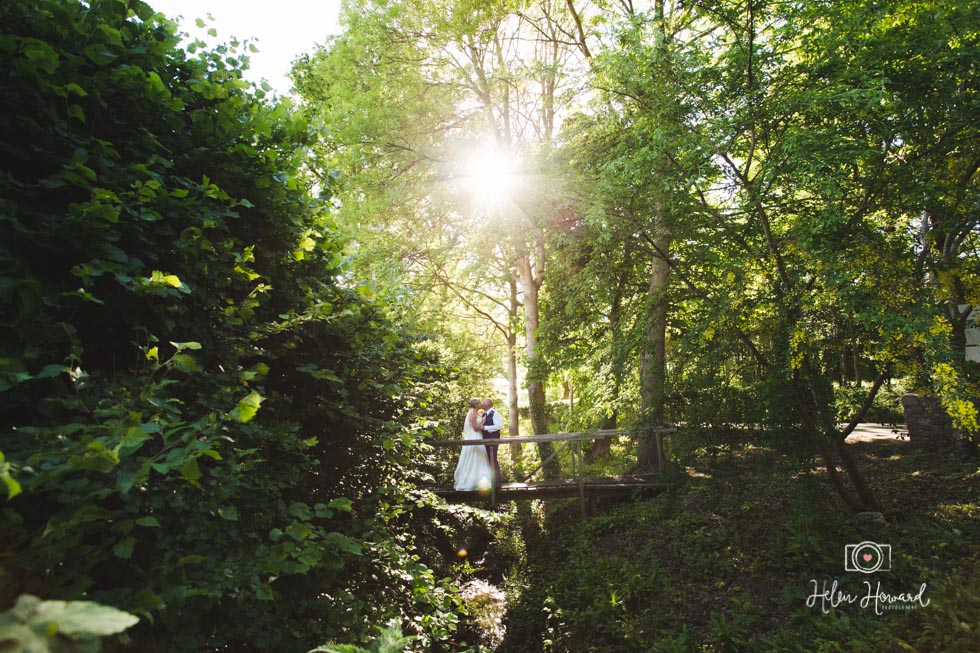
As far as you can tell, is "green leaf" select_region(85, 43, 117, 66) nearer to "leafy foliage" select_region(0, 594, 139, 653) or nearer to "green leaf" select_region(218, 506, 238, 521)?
"green leaf" select_region(218, 506, 238, 521)

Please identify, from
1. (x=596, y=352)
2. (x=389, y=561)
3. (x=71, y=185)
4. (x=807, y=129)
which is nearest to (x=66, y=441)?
(x=71, y=185)

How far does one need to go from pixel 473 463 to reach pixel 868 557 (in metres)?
5.58

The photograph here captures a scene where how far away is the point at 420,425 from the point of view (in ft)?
13.1

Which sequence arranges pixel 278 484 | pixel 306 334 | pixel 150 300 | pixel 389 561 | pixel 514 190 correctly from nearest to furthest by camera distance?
pixel 150 300
pixel 278 484
pixel 306 334
pixel 389 561
pixel 514 190

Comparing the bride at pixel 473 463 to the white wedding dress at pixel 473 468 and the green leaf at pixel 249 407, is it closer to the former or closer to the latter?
the white wedding dress at pixel 473 468

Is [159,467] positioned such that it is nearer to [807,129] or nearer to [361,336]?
[361,336]

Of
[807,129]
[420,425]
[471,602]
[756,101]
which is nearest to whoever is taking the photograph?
[420,425]

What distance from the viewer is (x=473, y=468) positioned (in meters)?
8.51

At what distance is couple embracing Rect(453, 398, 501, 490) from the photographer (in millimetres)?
8336

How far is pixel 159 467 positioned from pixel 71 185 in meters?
1.48

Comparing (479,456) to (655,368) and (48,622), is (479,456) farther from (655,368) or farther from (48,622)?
(48,622)

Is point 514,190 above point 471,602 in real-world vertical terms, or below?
above

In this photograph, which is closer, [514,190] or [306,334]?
[306,334]

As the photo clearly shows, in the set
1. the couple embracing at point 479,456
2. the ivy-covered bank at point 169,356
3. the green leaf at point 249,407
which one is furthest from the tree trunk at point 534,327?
the green leaf at point 249,407
